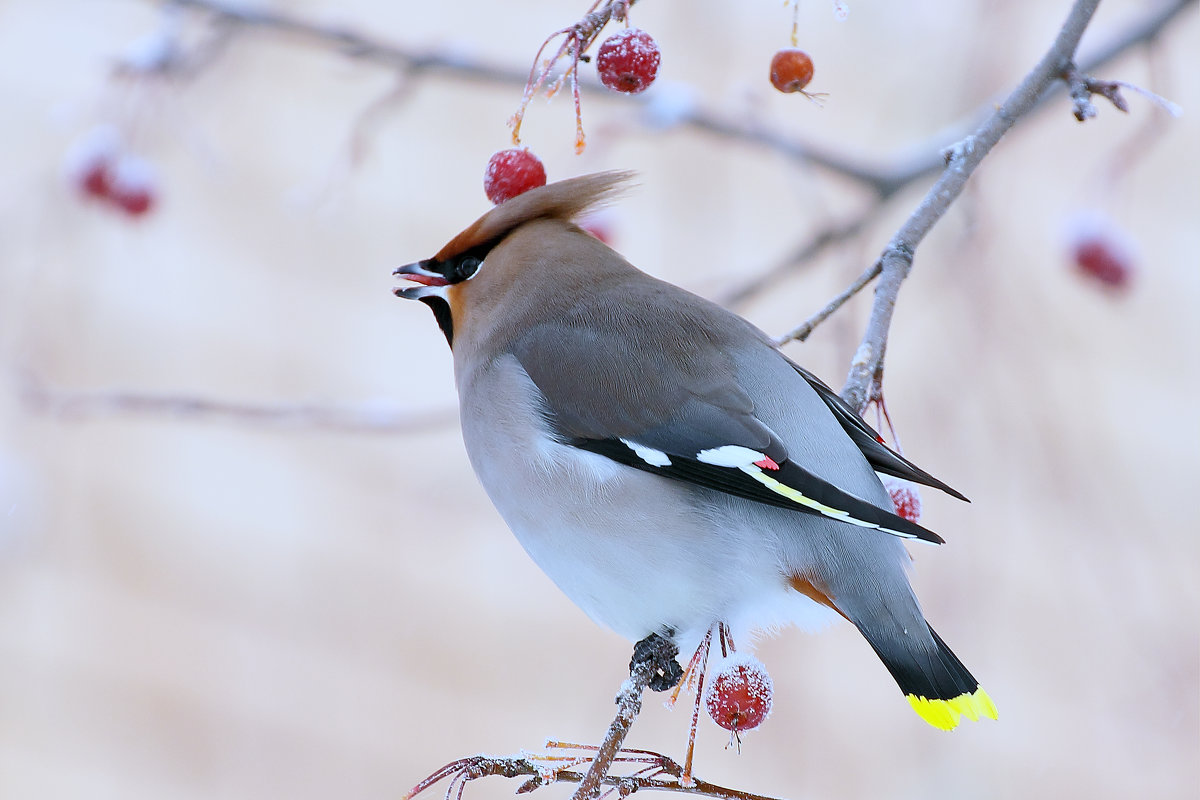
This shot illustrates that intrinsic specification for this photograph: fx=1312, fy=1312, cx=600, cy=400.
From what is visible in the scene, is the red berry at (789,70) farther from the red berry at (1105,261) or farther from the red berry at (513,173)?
the red berry at (1105,261)

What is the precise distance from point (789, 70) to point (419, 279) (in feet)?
2.31

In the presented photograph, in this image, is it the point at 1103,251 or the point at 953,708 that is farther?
the point at 1103,251

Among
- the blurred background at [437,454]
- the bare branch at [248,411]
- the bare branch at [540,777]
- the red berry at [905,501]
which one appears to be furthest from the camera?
the blurred background at [437,454]

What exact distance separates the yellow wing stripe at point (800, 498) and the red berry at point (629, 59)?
0.49 metres

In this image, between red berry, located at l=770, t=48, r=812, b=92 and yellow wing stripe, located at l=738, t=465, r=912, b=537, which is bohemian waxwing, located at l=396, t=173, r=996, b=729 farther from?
red berry, located at l=770, t=48, r=812, b=92

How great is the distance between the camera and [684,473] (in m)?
1.67

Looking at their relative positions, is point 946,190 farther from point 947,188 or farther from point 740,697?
point 740,697

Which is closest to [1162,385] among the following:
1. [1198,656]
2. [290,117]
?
[1198,656]

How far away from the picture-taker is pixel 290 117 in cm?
402

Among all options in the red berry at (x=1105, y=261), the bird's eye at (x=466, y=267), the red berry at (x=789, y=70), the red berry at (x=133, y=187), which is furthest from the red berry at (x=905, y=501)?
the red berry at (x=133, y=187)

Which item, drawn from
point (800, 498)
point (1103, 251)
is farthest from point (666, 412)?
point (1103, 251)

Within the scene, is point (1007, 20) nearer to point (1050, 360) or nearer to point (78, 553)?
point (1050, 360)

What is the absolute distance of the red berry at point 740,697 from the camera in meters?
1.55

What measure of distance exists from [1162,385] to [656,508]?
10.1ft
